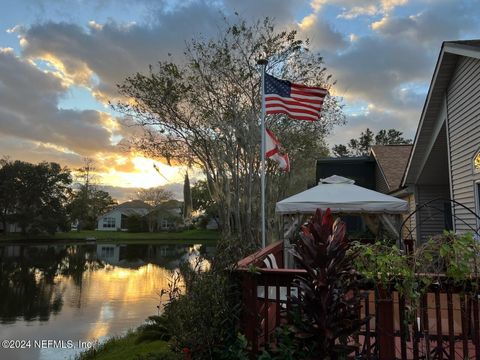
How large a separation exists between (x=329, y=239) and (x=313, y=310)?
0.57 metres

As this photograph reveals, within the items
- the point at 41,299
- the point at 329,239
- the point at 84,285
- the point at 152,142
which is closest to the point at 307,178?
the point at 152,142

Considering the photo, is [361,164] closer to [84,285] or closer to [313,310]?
[84,285]

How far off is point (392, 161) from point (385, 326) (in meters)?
13.6

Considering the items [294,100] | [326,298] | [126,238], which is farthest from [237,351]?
[126,238]

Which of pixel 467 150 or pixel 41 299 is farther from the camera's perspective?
pixel 41 299

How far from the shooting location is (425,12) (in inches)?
389

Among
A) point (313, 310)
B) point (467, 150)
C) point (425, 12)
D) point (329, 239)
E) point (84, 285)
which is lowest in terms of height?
point (84, 285)

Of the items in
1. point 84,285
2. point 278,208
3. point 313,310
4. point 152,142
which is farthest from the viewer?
point 152,142

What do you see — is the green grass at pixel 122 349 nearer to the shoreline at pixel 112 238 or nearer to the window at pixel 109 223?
the shoreline at pixel 112 238

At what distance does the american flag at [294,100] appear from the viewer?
25.4 feet

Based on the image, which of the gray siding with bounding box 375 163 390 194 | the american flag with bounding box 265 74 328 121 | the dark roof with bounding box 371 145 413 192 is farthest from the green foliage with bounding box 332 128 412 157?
the american flag with bounding box 265 74 328 121

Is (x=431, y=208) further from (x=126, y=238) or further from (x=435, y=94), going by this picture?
(x=126, y=238)

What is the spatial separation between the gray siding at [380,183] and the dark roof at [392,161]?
318mm

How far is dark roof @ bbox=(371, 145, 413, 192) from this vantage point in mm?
14030
